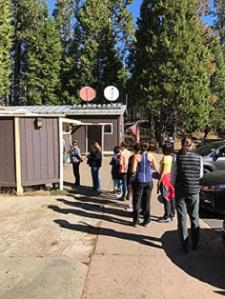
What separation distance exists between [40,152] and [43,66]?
32718 millimetres

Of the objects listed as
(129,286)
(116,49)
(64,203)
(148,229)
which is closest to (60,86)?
(116,49)

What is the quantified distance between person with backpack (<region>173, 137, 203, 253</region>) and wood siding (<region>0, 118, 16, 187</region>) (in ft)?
21.3

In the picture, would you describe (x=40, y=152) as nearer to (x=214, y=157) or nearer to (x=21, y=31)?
(x=214, y=157)

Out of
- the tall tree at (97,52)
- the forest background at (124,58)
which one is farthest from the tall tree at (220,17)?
the tall tree at (97,52)

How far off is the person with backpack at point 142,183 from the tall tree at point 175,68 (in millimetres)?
27883

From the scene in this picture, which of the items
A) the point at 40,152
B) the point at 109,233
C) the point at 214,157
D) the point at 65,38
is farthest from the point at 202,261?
the point at 65,38

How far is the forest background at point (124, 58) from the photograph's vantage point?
121 feet

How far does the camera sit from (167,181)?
9.41 meters

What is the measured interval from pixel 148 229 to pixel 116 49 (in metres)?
39.4

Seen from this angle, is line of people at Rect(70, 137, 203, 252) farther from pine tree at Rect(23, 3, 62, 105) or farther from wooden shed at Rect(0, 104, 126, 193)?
pine tree at Rect(23, 3, 62, 105)

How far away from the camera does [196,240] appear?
24.8 ft

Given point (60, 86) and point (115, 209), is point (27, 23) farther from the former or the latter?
point (115, 209)

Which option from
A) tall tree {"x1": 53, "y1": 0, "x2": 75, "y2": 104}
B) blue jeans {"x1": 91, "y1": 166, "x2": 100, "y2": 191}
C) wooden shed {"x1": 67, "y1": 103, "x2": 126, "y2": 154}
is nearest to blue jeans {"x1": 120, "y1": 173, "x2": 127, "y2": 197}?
blue jeans {"x1": 91, "y1": 166, "x2": 100, "y2": 191}

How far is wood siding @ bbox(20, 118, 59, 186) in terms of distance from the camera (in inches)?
510
